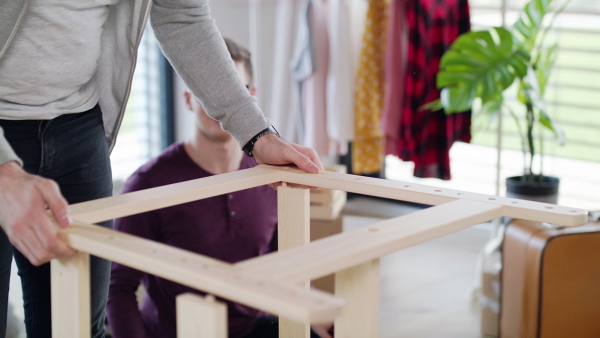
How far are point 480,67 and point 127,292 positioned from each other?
60.9 inches

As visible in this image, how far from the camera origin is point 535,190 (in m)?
2.65

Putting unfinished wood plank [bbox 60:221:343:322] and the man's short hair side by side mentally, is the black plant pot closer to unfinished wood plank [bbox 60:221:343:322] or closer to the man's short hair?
the man's short hair

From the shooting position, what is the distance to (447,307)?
2.74 meters

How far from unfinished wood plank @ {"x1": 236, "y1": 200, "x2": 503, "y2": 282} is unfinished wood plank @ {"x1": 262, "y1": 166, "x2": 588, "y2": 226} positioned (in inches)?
1.4

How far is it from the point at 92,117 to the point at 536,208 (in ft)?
2.31

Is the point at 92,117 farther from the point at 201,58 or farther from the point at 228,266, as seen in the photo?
the point at 228,266

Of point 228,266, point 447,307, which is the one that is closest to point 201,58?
point 228,266

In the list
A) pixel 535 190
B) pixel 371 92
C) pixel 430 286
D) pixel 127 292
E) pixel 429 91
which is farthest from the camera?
pixel 371 92

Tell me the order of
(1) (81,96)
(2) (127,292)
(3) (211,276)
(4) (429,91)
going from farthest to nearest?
(4) (429,91), (2) (127,292), (1) (81,96), (3) (211,276)

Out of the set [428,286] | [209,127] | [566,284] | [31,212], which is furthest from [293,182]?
[428,286]

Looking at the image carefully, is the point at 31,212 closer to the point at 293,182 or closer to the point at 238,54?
the point at 293,182

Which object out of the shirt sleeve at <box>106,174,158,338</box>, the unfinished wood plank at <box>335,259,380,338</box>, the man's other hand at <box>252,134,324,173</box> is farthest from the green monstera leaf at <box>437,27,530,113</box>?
the unfinished wood plank at <box>335,259,380,338</box>

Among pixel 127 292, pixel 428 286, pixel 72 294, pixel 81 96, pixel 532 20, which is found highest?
pixel 532 20

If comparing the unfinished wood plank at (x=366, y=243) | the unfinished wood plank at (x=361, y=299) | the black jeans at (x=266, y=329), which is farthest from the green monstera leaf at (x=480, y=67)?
the unfinished wood plank at (x=361, y=299)
